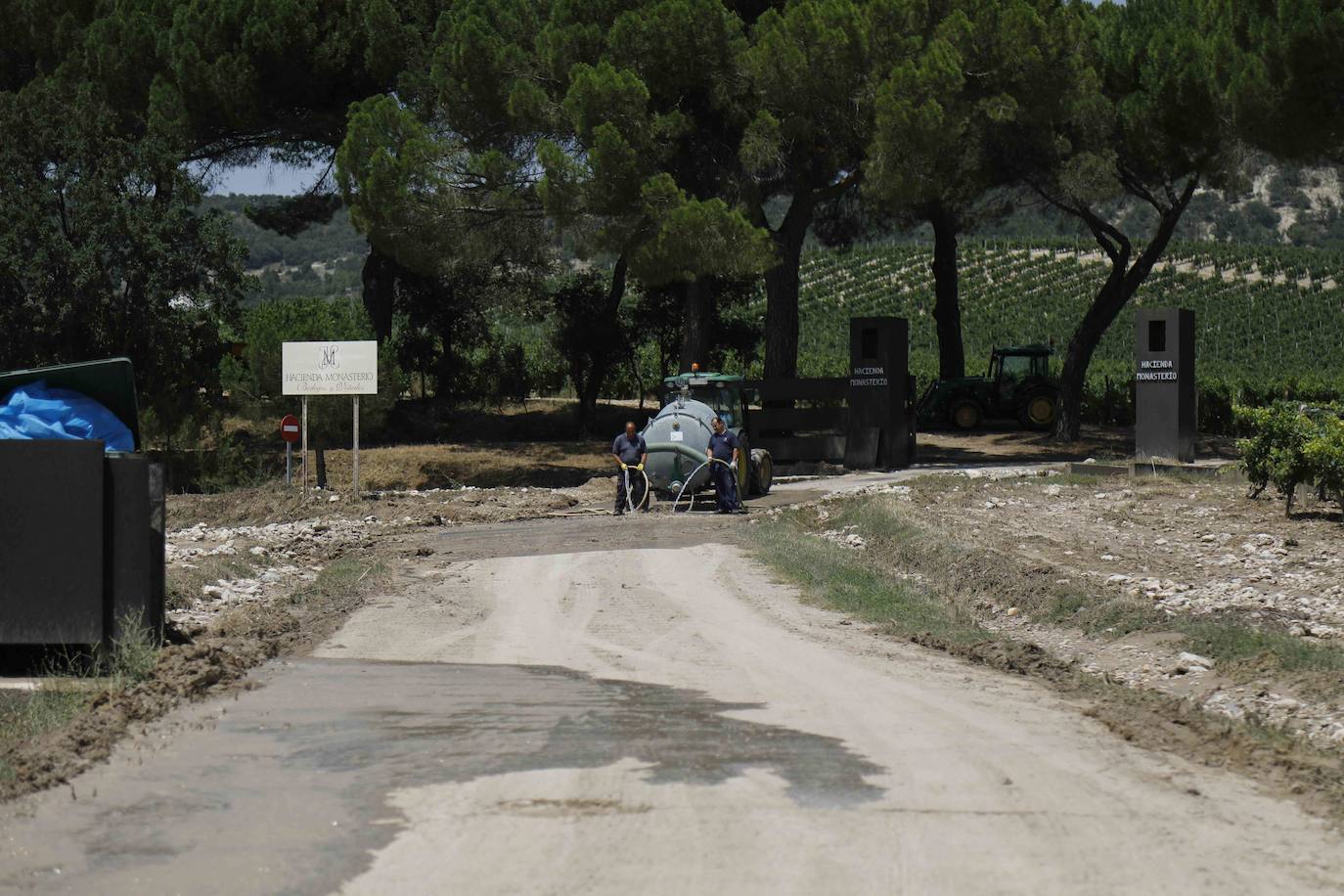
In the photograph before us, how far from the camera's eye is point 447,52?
32656mm

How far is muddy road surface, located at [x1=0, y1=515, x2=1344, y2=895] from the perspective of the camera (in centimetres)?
596

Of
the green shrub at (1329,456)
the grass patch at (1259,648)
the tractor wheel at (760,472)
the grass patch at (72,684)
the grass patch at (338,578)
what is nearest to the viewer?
the grass patch at (72,684)

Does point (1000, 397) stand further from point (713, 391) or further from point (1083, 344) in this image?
point (713, 391)

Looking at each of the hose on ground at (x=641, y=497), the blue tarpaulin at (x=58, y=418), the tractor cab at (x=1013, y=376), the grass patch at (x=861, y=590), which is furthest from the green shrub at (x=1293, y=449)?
the tractor cab at (x=1013, y=376)

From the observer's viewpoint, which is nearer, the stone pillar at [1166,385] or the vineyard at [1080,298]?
the stone pillar at [1166,385]

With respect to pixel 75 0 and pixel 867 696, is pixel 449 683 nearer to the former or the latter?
pixel 867 696

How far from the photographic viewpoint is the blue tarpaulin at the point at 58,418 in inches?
442

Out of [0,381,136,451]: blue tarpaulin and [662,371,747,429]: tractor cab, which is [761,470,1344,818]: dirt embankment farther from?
[0,381,136,451]: blue tarpaulin

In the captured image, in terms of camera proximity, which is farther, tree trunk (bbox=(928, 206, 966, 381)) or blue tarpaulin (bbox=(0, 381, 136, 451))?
tree trunk (bbox=(928, 206, 966, 381))

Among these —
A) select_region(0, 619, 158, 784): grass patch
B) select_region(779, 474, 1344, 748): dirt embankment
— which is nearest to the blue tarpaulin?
select_region(0, 619, 158, 784): grass patch

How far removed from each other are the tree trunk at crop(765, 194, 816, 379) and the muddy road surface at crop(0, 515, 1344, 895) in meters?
23.8

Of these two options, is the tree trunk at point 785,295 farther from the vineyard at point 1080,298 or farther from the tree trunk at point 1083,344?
the vineyard at point 1080,298

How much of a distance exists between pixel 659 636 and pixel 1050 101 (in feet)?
77.8

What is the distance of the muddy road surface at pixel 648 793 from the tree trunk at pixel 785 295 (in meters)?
23.8
